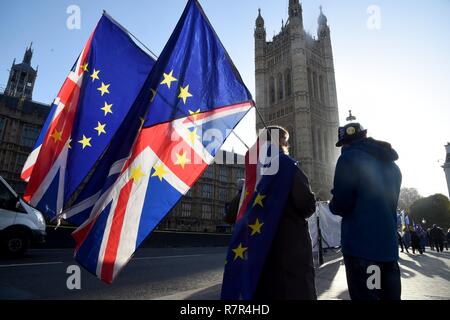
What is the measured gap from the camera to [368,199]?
2.48 meters

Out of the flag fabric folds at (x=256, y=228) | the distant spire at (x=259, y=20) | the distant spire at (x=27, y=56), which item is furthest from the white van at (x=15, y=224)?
the distant spire at (x=27, y=56)

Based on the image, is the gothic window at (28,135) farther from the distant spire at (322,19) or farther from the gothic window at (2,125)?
the distant spire at (322,19)

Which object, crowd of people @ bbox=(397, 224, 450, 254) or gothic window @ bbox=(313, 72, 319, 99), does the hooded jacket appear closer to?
crowd of people @ bbox=(397, 224, 450, 254)

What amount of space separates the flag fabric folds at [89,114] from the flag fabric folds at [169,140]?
0.81 metres

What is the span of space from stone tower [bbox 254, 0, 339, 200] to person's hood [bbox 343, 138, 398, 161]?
48.4m

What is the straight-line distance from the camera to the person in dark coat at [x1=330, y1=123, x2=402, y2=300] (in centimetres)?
236

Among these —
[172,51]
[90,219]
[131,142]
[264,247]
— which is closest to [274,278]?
[264,247]

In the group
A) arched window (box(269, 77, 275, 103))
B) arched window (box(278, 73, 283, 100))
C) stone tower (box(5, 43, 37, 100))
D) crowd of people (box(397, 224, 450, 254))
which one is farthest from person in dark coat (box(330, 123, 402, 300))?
stone tower (box(5, 43, 37, 100))

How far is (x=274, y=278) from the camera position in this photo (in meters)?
2.27

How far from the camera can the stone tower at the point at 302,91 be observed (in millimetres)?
52094

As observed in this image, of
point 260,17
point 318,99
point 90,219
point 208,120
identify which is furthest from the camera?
point 260,17

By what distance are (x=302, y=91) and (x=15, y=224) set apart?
51.9m
